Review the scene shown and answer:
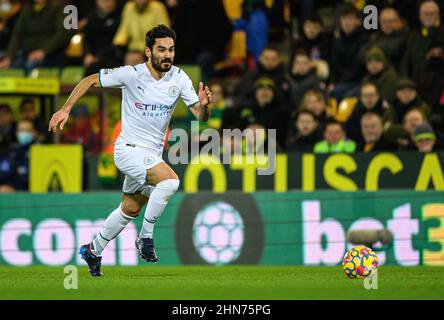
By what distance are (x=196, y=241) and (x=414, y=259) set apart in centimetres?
278

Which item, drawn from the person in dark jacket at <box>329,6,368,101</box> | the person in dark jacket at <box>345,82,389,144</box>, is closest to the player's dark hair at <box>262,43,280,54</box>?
the person in dark jacket at <box>329,6,368,101</box>

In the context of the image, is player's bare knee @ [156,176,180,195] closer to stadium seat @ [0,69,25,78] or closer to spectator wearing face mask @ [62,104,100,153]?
spectator wearing face mask @ [62,104,100,153]

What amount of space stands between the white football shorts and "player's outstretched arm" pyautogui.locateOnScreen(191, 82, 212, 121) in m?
0.59

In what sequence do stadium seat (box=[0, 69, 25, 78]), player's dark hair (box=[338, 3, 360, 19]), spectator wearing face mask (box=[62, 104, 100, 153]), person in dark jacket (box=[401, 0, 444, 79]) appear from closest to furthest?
1. person in dark jacket (box=[401, 0, 444, 79])
2. player's dark hair (box=[338, 3, 360, 19])
3. spectator wearing face mask (box=[62, 104, 100, 153])
4. stadium seat (box=[0, 69, 25, 78])

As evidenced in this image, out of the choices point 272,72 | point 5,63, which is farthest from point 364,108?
point 5,63

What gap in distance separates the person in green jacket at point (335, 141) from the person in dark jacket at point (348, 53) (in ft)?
5.13

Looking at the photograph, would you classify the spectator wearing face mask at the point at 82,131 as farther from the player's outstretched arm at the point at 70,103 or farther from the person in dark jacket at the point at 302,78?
the player's outstretched arm at the point at 70,103

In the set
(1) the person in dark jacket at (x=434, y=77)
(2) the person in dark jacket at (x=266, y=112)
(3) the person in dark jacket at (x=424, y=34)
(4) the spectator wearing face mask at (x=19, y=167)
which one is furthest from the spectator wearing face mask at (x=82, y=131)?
(1) the person in dark jacket at (x=434, y=77)

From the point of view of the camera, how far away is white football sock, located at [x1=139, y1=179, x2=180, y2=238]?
11.9m

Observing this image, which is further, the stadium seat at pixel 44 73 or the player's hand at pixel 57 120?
the stadium seat at pixel 44 73

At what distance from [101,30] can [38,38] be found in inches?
57.3

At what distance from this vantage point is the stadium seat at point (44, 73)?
2102cm

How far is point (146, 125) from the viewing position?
1217 centimetres

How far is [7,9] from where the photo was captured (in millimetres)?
24578
